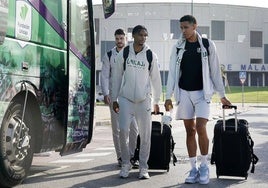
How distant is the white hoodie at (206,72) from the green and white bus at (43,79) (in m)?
1.19

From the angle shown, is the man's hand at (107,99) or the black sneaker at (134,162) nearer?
the black sneaker at (134,162)

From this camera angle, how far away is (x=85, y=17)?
7.53m

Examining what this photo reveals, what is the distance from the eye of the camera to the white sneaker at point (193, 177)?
6.80 metres

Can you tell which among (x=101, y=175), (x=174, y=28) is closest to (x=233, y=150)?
(x=101, y=175)

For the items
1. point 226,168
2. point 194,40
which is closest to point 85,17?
point 194,40

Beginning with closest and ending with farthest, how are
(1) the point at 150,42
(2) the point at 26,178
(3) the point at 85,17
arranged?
(2) the point at 26,178 < (3) the point at 85,17 < (1) the point at 150,42

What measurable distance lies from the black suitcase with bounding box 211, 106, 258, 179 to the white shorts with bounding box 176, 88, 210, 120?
1.13ft

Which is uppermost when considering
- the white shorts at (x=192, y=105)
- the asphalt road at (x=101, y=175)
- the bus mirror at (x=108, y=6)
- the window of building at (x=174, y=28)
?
the window of building at (x=174, y=28)

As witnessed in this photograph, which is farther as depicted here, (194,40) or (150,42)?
(150,42)

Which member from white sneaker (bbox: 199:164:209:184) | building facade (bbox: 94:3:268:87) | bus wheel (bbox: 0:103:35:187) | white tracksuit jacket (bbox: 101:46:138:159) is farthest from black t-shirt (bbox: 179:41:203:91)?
building facade (bbox: 94:3:268:87)

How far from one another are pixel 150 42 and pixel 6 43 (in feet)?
259

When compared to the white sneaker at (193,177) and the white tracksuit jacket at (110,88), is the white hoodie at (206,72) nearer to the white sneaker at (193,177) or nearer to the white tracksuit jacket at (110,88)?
the white sneaker at (193,177)

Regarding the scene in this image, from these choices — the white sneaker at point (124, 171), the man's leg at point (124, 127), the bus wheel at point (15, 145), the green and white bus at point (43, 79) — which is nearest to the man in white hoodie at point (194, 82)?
the man's leg at point (124, 127)

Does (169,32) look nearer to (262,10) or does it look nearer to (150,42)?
(150,42)
